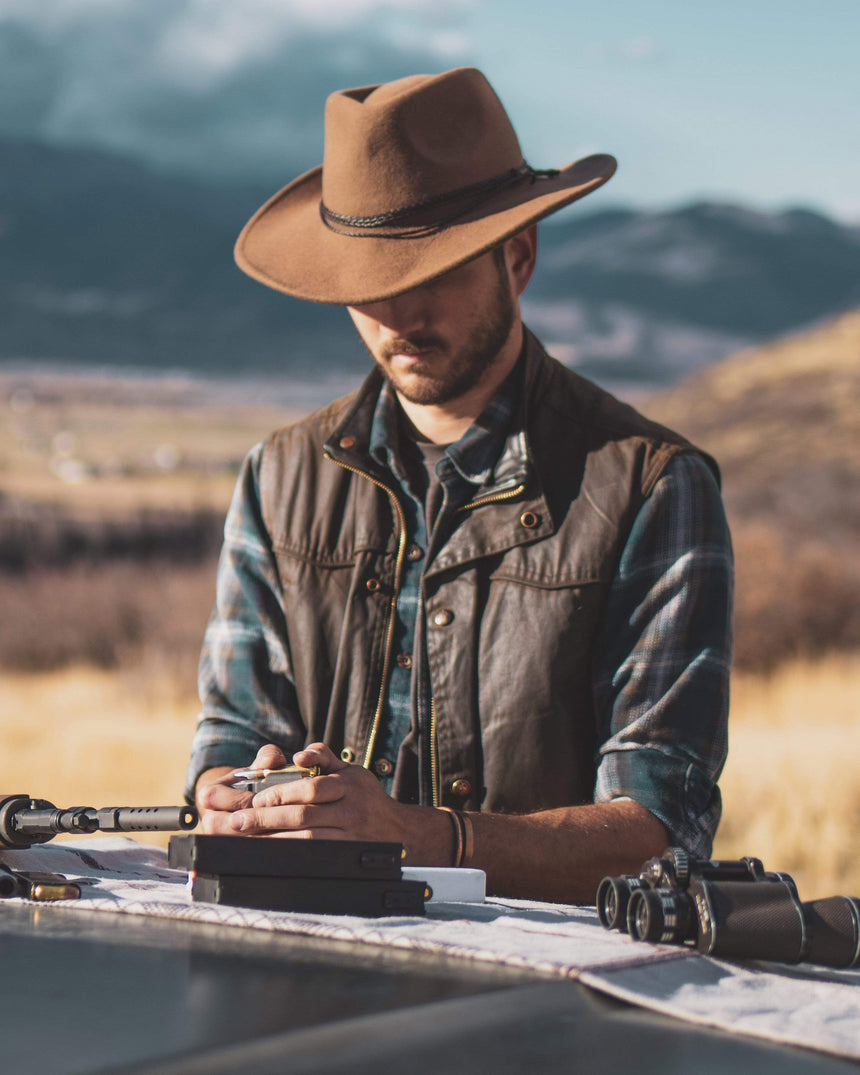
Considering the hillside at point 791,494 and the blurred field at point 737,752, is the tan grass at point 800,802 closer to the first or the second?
the blurred field at point 737,752

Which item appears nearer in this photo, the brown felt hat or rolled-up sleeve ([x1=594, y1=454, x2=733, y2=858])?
rolled-up sleeve ([x1=594, y1=454, x2=733, y2=858])

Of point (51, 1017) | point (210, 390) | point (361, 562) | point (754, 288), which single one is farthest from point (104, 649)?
point (754, 288)

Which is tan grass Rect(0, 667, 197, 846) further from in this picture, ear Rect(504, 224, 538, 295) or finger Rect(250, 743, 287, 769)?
finger Rect(250, 743, 287, 769)

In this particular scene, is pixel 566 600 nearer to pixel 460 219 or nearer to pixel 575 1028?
pixel 460 219

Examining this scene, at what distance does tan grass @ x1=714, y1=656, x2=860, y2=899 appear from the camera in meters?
9.03

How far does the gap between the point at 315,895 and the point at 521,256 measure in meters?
1.70

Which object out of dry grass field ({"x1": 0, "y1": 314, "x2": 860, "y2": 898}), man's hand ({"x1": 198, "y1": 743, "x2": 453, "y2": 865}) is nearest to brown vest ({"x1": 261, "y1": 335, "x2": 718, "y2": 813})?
man's hand ({"x1": 198, "y1": 743, "x2": 453, "y2": 865})

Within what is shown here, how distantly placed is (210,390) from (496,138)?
11284cm

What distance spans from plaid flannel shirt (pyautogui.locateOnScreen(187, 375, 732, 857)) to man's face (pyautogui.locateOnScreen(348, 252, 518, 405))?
11cm

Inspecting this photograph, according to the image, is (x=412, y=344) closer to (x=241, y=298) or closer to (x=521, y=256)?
(x=521, y=256)

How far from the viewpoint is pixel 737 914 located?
1.59m

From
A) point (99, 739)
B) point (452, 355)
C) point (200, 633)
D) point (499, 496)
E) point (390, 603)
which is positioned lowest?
point (390, 603)

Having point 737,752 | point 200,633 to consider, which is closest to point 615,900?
point 737,752

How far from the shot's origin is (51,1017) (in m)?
1.25
